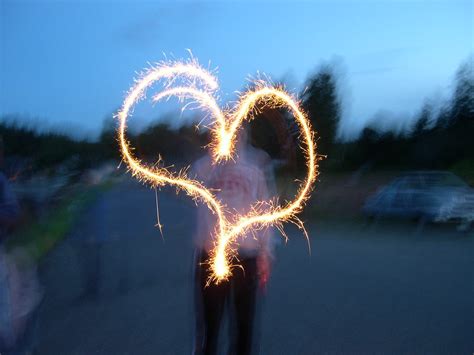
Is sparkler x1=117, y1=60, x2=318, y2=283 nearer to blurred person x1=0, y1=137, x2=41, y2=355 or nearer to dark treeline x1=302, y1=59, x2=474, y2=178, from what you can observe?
blurred person x1=0, y1=137, x2=41, y2=355

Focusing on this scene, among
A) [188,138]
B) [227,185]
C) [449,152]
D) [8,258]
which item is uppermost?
[449,152]

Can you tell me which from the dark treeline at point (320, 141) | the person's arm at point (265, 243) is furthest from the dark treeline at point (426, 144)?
the person's arm at point (265, 243)

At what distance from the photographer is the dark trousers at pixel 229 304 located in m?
4.01

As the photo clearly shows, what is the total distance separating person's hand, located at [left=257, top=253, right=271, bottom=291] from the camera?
404cm

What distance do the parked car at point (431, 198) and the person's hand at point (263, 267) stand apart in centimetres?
1128

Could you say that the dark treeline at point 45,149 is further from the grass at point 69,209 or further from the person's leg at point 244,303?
the person's leg at point 244,303

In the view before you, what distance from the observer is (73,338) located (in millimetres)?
5820

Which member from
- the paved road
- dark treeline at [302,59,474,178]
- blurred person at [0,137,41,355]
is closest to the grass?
Result: the paved road

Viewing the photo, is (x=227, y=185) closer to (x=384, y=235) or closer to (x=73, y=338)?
(x=73, y=338)

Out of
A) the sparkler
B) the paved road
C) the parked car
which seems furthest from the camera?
the parked car

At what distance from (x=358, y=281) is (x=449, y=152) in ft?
47.1

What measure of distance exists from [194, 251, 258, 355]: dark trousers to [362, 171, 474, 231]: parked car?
37.2 ft

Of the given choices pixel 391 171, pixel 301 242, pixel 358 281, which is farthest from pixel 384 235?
pixel 391 171

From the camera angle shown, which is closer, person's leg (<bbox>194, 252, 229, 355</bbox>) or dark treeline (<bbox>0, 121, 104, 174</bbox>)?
person's leg (<bbox>194, 252, 229, 355</bbox>)
